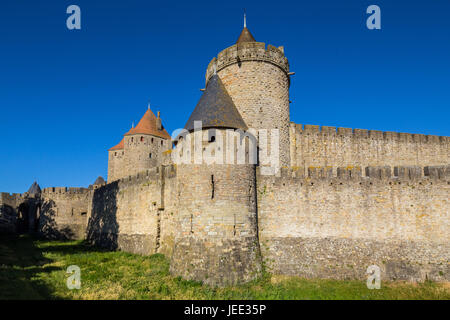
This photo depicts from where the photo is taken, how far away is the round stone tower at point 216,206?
35.8 ft

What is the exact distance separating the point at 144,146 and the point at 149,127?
2307 millimetres

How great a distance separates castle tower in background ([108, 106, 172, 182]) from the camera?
1180 inches

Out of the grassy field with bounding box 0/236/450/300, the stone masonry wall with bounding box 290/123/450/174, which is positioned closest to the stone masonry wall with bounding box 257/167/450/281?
the grassy field with bounding box 0/236/450/300

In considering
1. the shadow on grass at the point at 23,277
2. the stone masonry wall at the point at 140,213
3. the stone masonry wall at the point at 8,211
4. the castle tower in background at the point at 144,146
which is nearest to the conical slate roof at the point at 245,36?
the stone masonry wall at the point at 140,213

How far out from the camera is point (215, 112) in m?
12.2

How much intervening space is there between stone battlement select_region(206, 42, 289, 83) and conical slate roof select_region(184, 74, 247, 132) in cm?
241

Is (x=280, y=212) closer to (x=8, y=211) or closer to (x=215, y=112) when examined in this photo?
(x=215, y=112)

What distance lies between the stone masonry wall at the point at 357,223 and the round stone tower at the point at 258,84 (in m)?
2.85

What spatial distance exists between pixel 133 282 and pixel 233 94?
30.0 ft

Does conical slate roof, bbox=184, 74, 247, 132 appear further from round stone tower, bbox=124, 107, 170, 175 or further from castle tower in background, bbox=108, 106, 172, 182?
round stone tower, bbox=124, 107, 170, 175

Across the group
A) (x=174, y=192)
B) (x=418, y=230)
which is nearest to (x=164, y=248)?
(x=174, y=192)

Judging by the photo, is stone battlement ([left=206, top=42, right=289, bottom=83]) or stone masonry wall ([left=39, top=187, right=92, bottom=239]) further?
stone masonry wall ([left=39, top=187, right=92, bottom=239])

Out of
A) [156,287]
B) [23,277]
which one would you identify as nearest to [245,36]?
[156,287]

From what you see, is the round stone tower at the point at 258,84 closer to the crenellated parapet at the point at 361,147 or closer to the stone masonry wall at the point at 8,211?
the crenellated parapet at the point at 361,147
